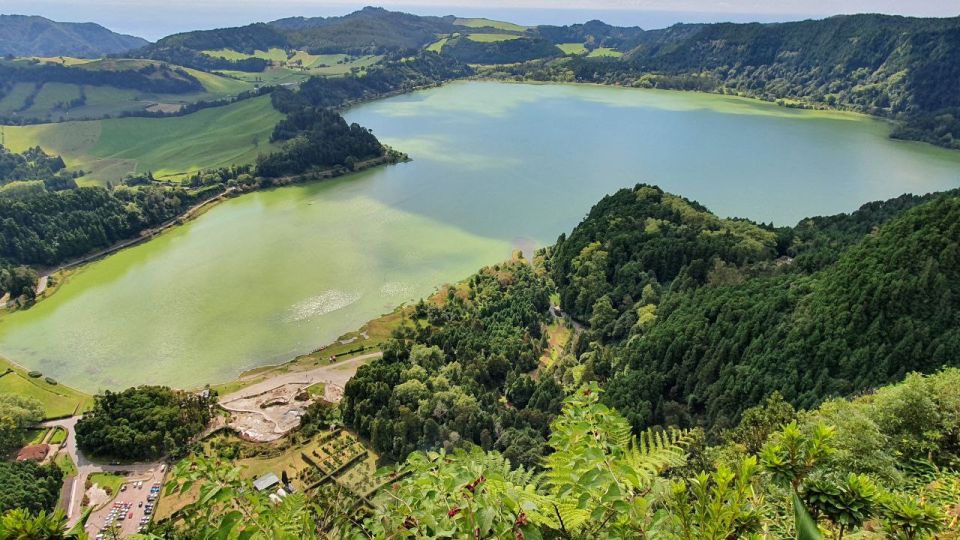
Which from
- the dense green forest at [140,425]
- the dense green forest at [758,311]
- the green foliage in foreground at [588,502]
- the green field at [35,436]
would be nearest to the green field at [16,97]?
the green field at [35,436]

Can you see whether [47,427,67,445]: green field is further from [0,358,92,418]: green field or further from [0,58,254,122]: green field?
[0,58,254,122]: green field

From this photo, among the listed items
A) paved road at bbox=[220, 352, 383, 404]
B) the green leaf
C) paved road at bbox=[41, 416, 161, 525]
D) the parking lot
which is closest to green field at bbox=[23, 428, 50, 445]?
paved road at bbox=[41, 416, 161, 525]

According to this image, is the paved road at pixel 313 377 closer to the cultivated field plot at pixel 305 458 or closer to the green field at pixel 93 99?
the cultivated field plot at pixel 305 458

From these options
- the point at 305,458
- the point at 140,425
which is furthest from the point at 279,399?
the point at 140,425

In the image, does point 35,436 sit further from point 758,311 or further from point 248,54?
point 248,54

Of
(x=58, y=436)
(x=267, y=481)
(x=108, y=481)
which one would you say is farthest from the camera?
(x=58, y=436)

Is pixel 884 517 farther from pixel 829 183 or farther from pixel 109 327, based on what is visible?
pixel 829 183
